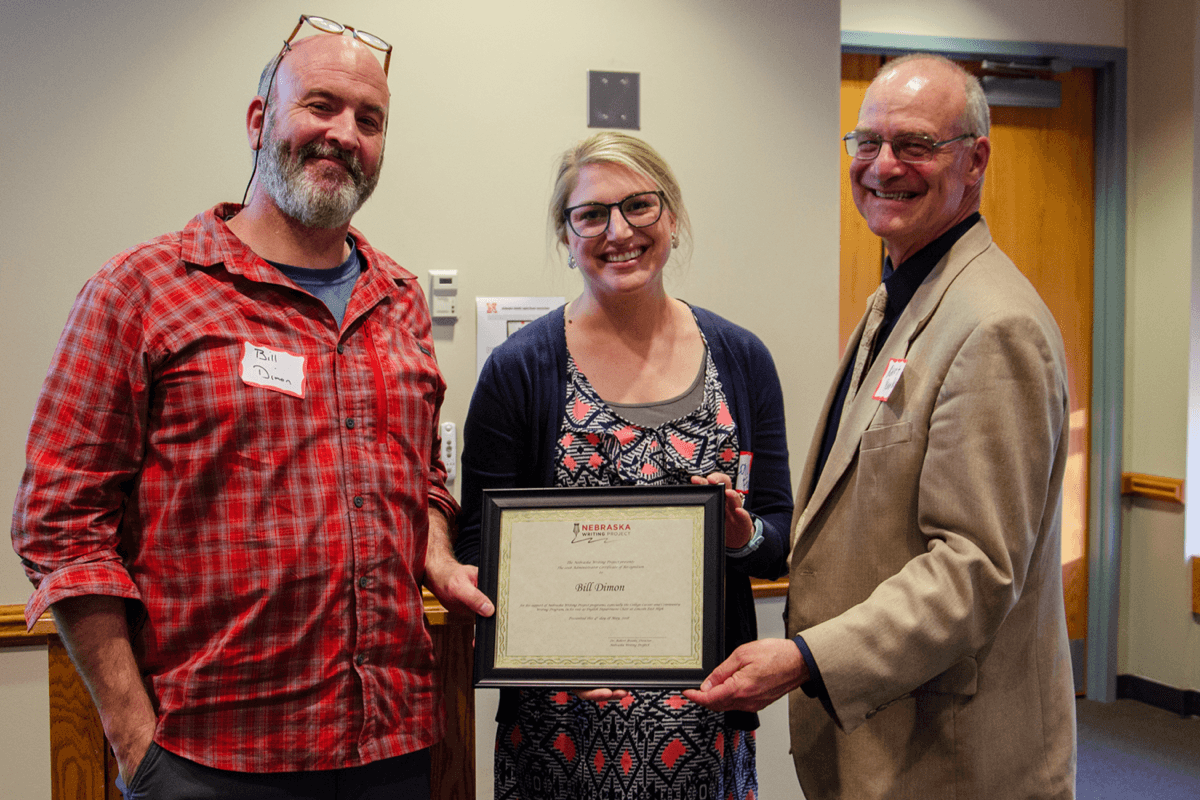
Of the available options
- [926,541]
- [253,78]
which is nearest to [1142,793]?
[926,541]

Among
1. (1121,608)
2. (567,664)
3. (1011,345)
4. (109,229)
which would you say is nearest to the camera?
(1011,345)

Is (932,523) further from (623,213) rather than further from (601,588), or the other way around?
(623,213)

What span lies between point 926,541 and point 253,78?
Result: 2349 millimetres

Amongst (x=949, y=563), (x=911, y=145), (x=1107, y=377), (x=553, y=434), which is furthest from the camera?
(x=1107, y=377)

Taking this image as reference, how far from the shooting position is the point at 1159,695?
436 cm

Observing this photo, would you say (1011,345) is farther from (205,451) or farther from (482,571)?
(205,451)

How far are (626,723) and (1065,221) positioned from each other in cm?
402

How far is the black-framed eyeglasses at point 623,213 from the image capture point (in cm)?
167

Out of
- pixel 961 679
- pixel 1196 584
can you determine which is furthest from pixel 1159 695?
pixel 961 679

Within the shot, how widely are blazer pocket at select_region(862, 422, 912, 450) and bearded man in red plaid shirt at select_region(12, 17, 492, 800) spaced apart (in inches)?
25.4

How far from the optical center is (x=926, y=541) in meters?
1.34

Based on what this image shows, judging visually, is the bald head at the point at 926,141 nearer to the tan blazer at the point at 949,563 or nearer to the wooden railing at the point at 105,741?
the tan blazer at the point at 949,563

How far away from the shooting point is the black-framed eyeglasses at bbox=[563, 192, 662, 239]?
5.47 feet

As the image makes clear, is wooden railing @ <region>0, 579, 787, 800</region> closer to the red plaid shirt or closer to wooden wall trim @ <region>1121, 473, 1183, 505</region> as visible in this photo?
the red plaid shirt
